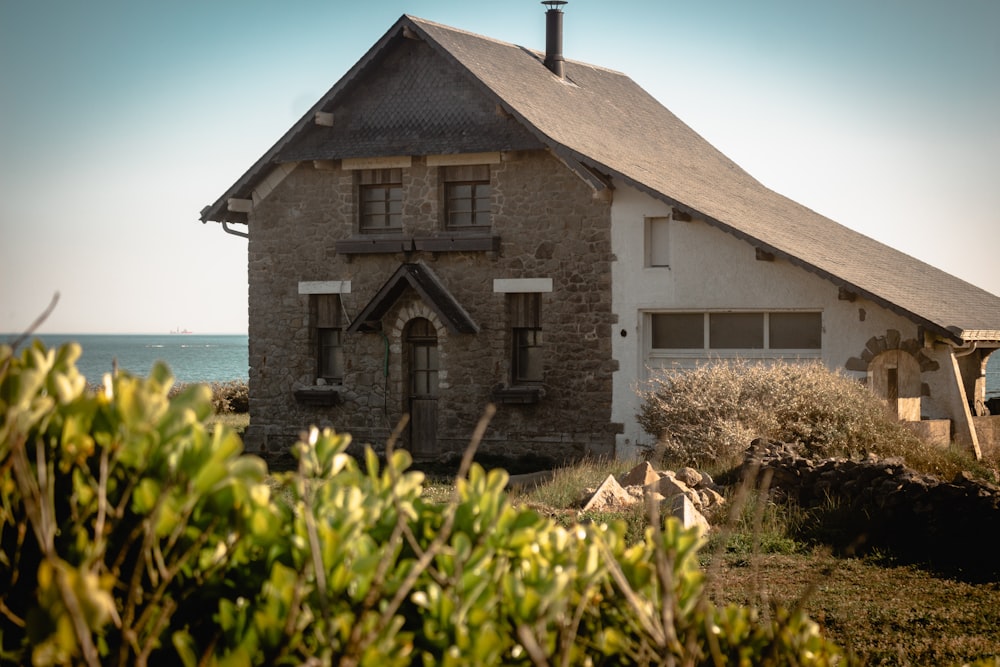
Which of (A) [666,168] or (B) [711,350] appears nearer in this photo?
(B) [711,350]

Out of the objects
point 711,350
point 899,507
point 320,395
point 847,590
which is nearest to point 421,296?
point 320,395

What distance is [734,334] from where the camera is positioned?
18641mm

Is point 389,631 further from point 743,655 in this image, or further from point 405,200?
point 405,200

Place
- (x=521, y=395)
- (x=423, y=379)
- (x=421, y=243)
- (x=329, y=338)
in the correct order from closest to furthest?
(x=521, y=395), (x=421, y=243), (x=423, y=379), (x=329, y=338)

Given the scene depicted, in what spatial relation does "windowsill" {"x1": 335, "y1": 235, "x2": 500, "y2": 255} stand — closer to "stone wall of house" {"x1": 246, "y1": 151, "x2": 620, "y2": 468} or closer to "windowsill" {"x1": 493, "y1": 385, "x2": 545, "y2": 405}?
"stone wall of house" {"x1": 246, "y1": 151, "x2": 620, "y2": 468}

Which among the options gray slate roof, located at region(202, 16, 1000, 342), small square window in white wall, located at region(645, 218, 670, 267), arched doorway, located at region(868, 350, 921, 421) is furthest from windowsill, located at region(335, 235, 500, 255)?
arched doorway, located at region(868, 350, 921, 421)

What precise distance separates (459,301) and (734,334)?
474 centimetres

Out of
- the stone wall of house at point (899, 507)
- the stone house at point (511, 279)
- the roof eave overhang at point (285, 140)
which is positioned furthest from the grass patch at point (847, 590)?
the roof eave overhang at point (285, 140)

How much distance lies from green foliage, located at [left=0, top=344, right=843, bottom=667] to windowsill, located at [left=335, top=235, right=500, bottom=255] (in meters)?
16.7

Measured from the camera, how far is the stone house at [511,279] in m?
18.1

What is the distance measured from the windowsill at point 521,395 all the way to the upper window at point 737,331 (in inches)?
80.8

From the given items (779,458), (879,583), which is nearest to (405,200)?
(779,458)

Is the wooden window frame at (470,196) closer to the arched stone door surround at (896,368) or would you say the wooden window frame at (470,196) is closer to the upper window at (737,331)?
the upper window at (737,331)

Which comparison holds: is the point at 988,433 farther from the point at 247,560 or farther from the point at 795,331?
the point at 247,560
